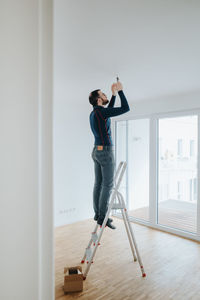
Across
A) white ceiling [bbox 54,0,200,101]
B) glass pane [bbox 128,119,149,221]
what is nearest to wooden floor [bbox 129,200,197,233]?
glass pane [bbox 128,119,149,221]

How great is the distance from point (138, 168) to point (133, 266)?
227 centimetres

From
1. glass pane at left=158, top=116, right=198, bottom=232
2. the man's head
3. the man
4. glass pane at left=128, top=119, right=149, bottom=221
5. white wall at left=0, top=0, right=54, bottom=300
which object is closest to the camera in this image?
white wall at left=0, top=0, right=54, bottom=300

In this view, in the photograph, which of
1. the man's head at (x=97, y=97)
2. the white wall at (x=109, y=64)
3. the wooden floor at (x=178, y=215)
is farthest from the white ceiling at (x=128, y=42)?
the wooden floor at (x=178, y=215)

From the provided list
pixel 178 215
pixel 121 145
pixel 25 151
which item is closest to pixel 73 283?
pixel 25 151

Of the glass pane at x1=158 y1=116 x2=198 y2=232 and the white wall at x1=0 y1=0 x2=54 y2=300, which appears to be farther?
the glass pane at x1=158 y1=116 x2=198 y2=232

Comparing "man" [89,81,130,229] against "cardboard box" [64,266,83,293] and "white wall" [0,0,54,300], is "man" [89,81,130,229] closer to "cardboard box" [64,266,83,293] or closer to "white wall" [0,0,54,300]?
"cardboard box" [64,266,83,293]

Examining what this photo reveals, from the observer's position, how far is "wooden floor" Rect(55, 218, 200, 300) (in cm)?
246

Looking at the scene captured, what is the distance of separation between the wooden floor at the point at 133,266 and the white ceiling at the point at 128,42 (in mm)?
2474

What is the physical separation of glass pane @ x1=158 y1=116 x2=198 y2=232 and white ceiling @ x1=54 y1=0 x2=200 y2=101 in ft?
3.51

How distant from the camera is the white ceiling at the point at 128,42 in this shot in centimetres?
155

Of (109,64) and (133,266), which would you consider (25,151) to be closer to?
(109,64)

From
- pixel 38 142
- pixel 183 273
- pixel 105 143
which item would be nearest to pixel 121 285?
pixel 183 273

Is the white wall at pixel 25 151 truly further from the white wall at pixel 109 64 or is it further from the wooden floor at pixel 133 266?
the wooden floor at pixel 133 266

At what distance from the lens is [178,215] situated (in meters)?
4.46
